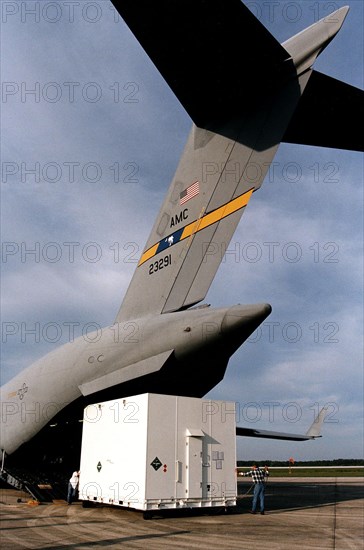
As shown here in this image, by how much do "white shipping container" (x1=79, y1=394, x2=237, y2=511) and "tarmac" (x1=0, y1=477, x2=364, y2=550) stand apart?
0.40 meters

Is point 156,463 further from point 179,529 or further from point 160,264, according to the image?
point 160,264

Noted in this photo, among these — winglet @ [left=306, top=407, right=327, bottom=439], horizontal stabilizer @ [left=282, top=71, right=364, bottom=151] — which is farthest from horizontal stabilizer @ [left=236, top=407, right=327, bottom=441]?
horizontal stabilizer @ [left=282, top=71, right=364, bottom=151]

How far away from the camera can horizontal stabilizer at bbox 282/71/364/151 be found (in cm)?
895

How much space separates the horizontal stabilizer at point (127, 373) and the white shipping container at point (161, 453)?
1.26 ft

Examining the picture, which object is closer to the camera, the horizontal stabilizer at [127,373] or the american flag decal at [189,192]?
the horizontal stabilizer at [127,373]

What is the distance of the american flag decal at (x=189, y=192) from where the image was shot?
1056 centimetres

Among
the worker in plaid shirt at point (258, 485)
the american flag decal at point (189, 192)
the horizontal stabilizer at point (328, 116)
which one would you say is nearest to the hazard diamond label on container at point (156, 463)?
the worker in plaid shirt at point (258, 485)

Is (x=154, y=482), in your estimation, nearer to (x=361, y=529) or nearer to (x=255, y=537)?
(x=255, y=537)

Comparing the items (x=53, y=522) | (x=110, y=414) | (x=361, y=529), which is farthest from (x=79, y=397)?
(x=361, y=529)

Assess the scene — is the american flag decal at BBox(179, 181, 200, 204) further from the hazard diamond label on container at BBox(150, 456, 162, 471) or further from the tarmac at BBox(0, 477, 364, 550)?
the tarmac at BBox(0, 477, 364, 550)

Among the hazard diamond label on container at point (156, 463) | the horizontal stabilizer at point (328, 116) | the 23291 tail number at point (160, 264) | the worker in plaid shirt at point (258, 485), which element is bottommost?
the worker in plaid shirt at point (258, 485)

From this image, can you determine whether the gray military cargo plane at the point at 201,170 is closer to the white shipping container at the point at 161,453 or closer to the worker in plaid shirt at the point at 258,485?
the white shipping container at the point at 161,453

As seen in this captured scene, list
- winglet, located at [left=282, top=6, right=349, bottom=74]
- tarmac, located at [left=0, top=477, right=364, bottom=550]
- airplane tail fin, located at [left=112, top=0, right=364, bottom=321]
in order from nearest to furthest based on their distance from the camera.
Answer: tarmac, located at [left=0, top=477, right=364, bottom=550] → airplane tail fin, located at [left=112, top=0, right=364, bottom=321] → winglet, located at [left=282, top=6, right=349, bottom=74]

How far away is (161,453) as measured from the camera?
29.8 feet
